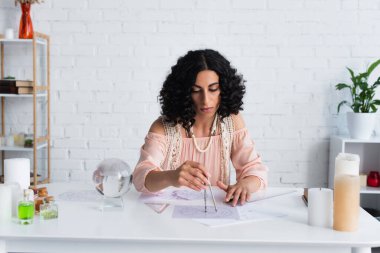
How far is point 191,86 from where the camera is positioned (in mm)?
1947

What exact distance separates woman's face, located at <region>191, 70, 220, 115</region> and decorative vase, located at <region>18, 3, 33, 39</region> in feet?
5.39

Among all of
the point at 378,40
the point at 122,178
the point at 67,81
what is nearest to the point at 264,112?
the point at 378,40

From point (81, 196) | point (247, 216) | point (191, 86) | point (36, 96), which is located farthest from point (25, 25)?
point (247, 216)

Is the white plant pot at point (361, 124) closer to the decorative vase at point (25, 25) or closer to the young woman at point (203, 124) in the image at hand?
the young woman at point (203, 124)

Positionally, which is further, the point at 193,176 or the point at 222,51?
the point at 222,51

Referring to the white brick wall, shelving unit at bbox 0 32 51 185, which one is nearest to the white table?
shelving unit at bbox 0 32 51 185

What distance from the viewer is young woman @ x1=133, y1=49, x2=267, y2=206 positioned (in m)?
1.93

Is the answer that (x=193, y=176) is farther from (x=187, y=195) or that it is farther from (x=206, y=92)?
(x=206, y=92)

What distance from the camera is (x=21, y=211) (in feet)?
4.48

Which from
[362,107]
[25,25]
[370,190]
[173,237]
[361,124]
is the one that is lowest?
[370,190]

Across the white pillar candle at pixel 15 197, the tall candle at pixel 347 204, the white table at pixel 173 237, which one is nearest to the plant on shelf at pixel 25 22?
the white pillar candle at pixel 15 197

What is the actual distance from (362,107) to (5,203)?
2.33 meters

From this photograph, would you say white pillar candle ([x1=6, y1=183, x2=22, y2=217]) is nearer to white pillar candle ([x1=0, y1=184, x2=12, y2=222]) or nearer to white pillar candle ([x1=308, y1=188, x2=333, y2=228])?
white pillar candle ([x1=0, y1=184, x2=12, y2=222])

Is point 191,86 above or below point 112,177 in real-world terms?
above
